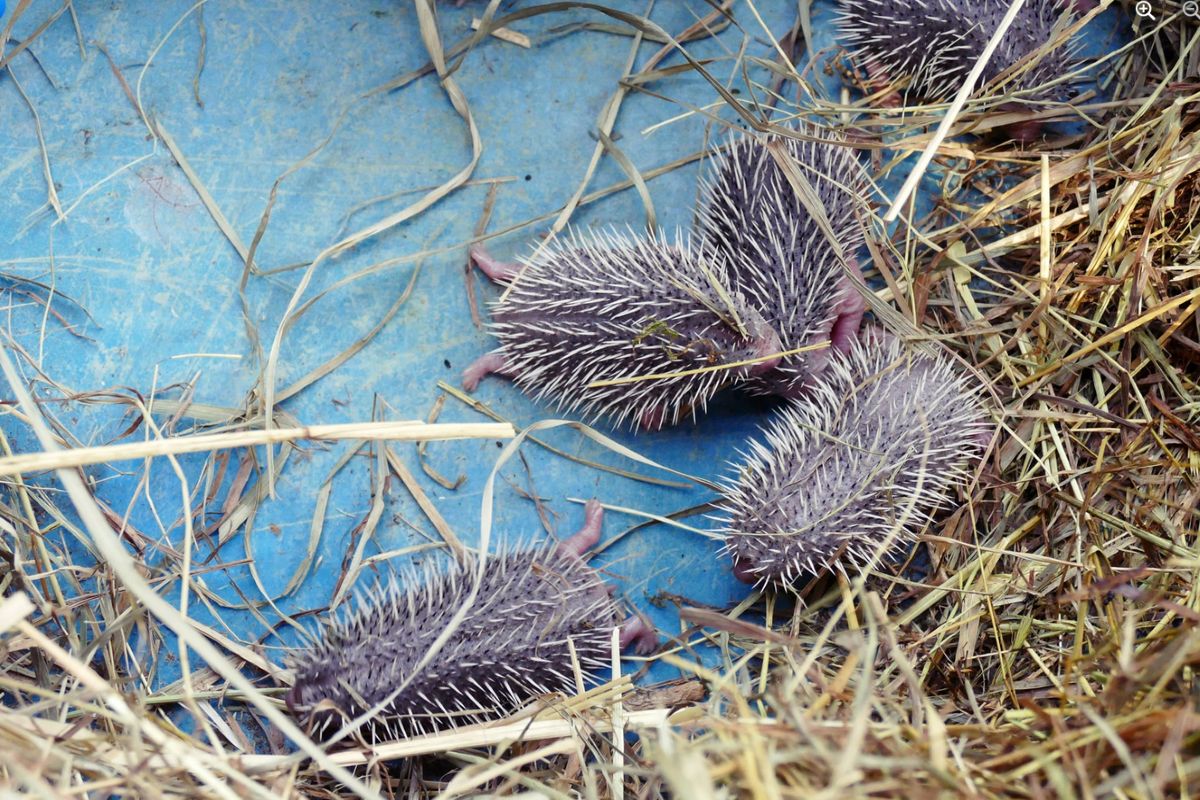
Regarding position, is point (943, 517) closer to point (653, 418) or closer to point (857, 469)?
point (857, 469)

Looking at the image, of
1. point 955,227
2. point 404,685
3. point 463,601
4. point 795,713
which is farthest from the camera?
point 955,227

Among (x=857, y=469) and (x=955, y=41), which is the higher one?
(x=955, y=41)

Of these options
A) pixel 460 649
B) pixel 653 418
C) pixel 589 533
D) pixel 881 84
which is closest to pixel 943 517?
pixel 653 418

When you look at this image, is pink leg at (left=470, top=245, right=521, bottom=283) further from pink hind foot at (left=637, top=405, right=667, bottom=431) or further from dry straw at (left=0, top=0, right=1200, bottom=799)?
pink hind foot at (left=637, top=405, right=667, bottom=431)

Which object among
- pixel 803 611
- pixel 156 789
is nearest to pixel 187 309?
pixel 156 789

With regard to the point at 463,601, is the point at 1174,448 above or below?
above

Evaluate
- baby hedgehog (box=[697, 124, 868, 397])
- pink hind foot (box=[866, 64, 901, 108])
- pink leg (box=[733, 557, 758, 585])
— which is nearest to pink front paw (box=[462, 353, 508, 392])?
baby hedgehog (box=[697, 124, 868, 397])

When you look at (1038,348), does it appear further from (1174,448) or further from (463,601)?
(463,601)

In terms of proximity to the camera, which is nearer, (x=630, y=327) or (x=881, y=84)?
(x=630, y=327)
